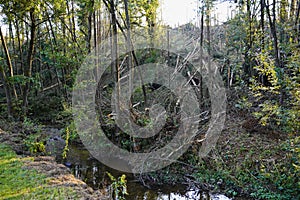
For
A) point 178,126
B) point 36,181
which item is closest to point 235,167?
point 178,126

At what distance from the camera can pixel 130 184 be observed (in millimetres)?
6062

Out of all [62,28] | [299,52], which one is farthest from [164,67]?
[299,52]

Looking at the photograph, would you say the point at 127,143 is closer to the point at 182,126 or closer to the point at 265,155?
the point at 182,126

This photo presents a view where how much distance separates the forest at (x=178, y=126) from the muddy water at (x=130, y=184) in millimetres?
28

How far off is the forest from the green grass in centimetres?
2

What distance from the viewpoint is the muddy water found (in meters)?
5.43

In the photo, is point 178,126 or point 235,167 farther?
point 178,126

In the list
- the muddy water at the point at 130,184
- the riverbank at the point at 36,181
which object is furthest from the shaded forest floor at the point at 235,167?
the muddy water at the point at 130,184

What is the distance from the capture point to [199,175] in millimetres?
5934

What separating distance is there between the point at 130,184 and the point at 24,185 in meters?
2.31

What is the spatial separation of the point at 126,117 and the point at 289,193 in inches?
175

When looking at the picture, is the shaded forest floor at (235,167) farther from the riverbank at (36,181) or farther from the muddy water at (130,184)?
the muddy water at (130,184)

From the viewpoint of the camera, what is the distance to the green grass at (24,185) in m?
4.12

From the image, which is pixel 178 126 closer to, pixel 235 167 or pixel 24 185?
pixel 235 167
